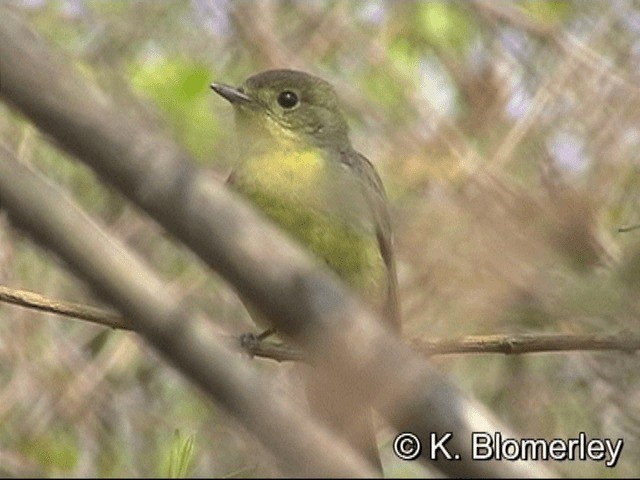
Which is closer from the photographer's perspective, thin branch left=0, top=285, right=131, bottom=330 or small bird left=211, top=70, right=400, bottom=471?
thin branch left=0, top=285, right=131, bottom=330

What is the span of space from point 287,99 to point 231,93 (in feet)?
0.94

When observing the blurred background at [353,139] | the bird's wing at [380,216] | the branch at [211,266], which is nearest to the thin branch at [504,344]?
the blurred background at [353,139]

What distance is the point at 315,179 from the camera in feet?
14.9

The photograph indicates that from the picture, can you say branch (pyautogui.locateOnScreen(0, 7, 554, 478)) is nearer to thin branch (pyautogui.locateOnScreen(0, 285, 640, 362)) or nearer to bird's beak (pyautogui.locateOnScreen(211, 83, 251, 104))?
thin branch (pyautogui.locateOnScreen(0, 285, 640, 362))

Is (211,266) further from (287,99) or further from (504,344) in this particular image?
(287,99)

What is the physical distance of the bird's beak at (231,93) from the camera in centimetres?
476

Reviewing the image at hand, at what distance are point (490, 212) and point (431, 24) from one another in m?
4.04

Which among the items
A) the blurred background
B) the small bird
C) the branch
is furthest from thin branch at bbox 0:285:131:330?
the branch

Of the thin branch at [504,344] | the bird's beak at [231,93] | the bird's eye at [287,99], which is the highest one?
the bird's eye at [287,99]

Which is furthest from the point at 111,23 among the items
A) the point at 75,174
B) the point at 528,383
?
the point at 528,383

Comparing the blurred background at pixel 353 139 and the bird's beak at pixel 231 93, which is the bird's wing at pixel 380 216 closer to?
the blurred background at pixel 353 139

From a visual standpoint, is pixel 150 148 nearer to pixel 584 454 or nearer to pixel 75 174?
pixel 584 454

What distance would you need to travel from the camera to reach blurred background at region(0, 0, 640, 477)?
15.7 ft

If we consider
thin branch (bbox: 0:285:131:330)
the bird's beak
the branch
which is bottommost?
the branch
